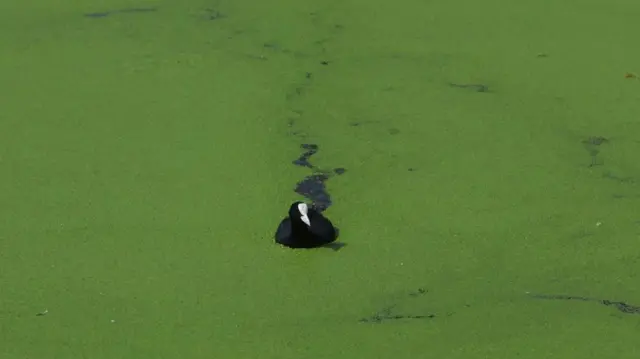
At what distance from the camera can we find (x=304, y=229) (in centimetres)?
212

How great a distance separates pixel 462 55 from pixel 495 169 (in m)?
0.72

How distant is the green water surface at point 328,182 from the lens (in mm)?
1941

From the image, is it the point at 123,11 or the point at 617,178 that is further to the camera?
the point at 123,11

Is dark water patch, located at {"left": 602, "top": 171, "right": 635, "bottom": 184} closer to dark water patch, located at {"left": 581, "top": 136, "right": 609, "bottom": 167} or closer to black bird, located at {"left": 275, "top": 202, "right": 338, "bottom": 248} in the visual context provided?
dark water patch, located at {"left": 581, "top": 136, "right": 609, "bottom": 167}

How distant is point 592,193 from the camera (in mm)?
2365

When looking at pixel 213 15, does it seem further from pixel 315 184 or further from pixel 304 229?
pixel 304 229

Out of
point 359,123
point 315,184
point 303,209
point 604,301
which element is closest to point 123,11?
point 359,123

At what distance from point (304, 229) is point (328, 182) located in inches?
13.3

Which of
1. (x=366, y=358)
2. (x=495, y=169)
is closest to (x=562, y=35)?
(x=495, y=169)

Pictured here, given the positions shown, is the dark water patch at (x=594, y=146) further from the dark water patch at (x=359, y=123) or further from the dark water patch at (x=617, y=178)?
the dark water patch at (x=359, y=123)

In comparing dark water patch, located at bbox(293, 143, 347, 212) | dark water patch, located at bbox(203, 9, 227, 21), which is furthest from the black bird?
dark water patch, located at bbox(203, 9, 227, 21)

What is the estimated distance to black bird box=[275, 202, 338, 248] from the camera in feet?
6.97

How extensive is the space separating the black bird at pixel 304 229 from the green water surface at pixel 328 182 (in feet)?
0.10

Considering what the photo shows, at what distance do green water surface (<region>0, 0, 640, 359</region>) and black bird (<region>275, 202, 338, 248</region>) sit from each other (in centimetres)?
3
